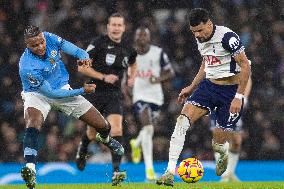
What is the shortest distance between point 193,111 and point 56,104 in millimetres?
1695

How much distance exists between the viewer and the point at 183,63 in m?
19.0

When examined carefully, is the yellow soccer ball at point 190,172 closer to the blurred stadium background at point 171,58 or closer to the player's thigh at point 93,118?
the player's thigh at point 93,118

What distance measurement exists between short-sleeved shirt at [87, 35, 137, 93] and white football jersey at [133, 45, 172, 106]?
3.22m

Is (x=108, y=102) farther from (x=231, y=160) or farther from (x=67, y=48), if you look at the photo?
(x=231, y=160)

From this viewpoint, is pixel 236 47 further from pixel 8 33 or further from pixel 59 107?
pixel 8 33

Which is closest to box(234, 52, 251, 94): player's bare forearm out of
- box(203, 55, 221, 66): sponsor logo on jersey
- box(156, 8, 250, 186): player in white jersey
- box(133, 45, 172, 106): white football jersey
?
box(156, 8, 250, 186): player in white jersey

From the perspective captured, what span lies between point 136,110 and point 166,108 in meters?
2.38

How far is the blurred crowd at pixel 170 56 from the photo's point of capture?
59.2ft

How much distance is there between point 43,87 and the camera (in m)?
10.4

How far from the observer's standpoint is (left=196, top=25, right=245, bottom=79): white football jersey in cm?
1047

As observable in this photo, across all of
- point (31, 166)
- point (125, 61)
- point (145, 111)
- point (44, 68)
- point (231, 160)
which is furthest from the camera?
point (145, 111)

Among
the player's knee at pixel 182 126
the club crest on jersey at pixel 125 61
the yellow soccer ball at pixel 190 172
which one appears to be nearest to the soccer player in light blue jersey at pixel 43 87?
the player's knee at pixel 182 126

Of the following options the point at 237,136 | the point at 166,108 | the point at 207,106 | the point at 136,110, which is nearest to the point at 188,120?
the point at 207,106

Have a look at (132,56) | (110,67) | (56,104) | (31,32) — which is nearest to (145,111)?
(132,56)
